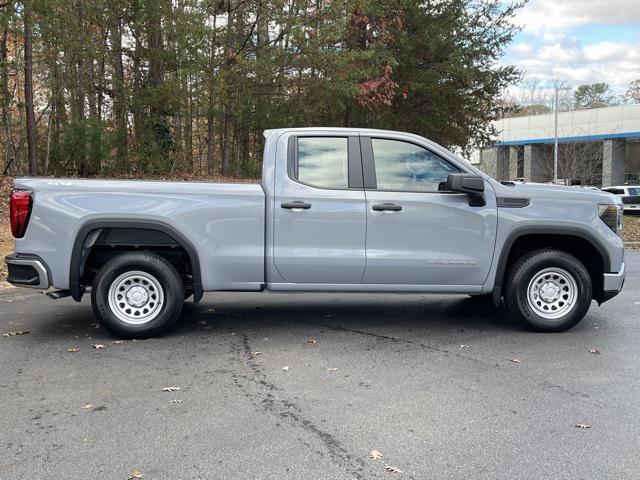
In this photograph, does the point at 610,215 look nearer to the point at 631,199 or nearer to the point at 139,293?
the point at 139,293

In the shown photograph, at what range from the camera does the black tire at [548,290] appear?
19.4 ft

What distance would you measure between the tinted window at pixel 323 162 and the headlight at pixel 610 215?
8.53 feet

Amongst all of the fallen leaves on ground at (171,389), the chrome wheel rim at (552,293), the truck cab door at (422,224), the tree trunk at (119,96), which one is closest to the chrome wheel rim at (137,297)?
the fallen leaves on ground at (171,389)

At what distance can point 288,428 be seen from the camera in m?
3.75

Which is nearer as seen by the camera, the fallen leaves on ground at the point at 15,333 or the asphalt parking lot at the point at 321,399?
the asphalt parking lot at the point at 321,399

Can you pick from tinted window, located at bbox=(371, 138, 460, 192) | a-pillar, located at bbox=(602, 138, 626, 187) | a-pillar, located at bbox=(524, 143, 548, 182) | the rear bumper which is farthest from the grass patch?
a-pillar, located at bbox=(524, 143, 548, 182)

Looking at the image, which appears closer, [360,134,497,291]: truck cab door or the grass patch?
[360,134,497,291]: truck cab door

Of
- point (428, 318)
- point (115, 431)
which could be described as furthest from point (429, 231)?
point (115, 431)

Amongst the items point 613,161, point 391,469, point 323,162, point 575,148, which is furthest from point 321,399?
point 613,161

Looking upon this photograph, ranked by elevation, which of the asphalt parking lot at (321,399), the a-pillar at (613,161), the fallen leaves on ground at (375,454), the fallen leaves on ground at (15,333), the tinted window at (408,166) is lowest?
the fallen leaves on ground at (375,454)

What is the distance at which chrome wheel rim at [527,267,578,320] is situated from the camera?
19.6 ft

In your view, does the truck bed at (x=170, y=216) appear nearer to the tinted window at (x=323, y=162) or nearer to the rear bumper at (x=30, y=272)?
the rear bumper at (x=30, y=272)

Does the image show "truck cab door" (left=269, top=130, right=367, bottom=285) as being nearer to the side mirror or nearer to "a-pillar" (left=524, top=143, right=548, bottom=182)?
the side mirror

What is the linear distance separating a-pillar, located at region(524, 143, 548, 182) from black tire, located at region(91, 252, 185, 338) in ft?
168
